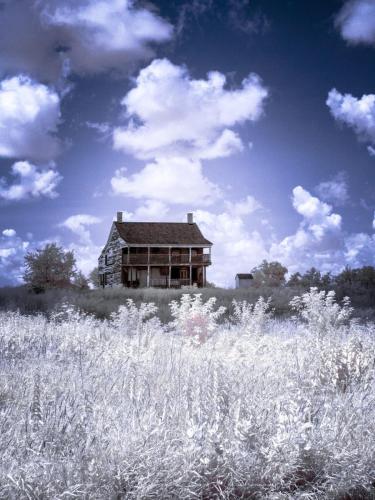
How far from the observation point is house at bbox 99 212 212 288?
34531 millimetres

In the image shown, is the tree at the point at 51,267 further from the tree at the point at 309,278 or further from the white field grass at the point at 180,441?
the white field grass at the point at 180,441

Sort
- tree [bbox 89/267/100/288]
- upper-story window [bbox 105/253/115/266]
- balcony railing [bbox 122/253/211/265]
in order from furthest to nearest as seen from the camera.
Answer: tree [bbox 89/267/100/288]
upper-story window [bbox 105/253/115/266]
balcony railing [bbox 122/253/211/265]

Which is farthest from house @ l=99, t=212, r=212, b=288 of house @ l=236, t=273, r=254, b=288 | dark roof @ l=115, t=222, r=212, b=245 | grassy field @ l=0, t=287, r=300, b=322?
grassy field @ l=0, t=287, r=300, b=322

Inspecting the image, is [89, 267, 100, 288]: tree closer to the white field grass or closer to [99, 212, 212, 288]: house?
[99, 212, 212, 288]: house

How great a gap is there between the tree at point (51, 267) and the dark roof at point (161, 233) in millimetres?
4362

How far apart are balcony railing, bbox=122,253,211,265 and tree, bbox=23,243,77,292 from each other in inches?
155

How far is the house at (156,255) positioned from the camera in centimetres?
3453

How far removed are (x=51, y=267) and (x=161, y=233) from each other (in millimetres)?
8349

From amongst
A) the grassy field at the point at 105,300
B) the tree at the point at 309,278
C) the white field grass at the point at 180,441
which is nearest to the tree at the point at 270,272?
the tree at the point at 309,278

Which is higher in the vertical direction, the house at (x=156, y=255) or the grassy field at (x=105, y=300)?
the house at (x=156, y=255)

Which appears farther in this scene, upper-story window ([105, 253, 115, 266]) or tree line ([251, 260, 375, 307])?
upper-story window ([105, 253, 115, 266])

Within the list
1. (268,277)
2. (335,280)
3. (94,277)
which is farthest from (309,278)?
(94,277)

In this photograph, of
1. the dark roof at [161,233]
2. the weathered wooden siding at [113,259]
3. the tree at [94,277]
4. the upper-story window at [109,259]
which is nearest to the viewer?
the dark roof at [161,233]

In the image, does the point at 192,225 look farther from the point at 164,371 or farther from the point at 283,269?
the point at 164,371
